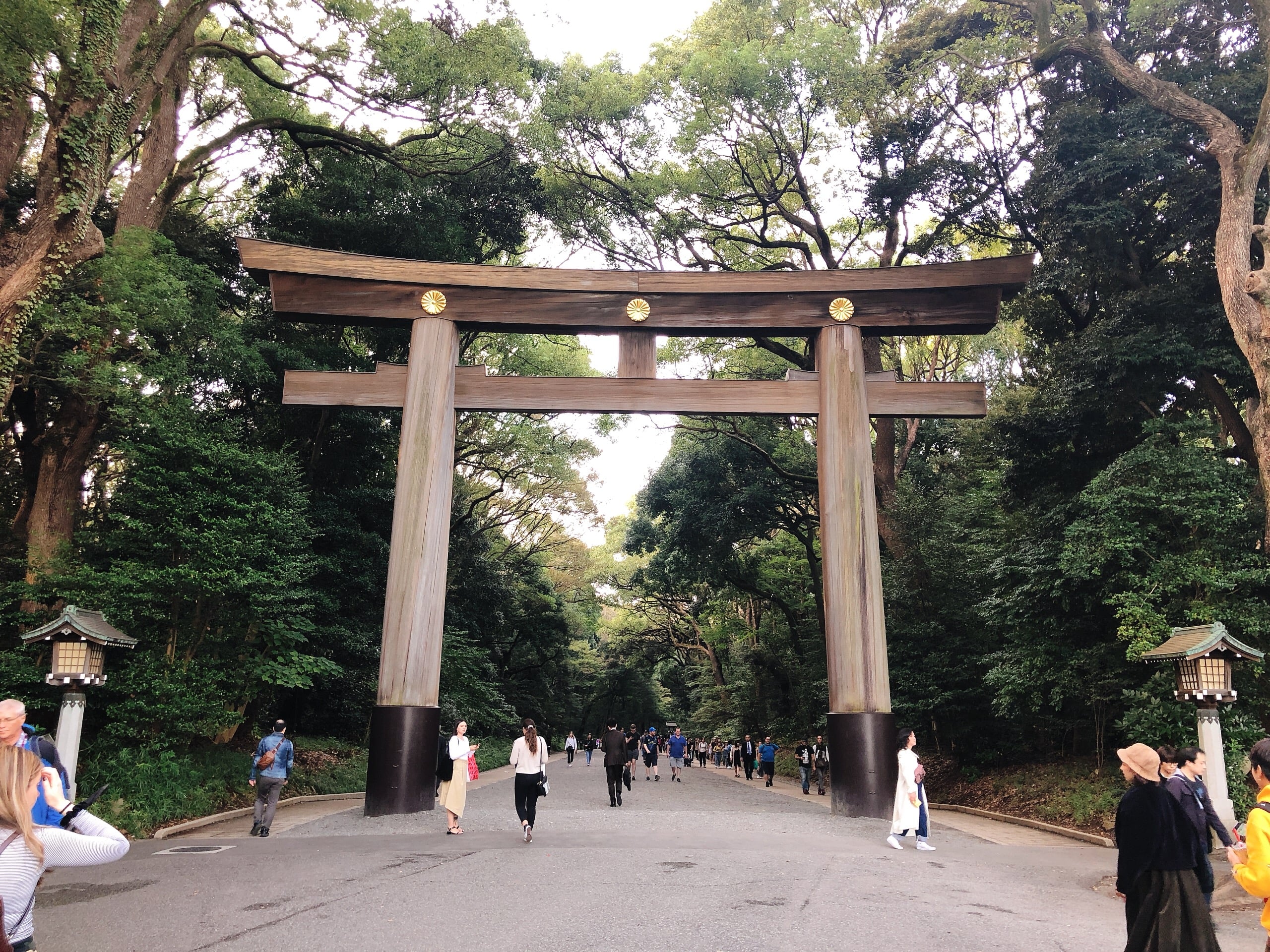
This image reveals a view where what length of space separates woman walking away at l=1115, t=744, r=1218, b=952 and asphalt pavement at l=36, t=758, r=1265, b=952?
52.4 inches

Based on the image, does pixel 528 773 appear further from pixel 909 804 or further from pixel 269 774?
pixel 909 804

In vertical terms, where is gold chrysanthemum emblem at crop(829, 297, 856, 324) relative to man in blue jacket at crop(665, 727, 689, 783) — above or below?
above

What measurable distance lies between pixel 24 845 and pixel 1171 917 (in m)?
4.88

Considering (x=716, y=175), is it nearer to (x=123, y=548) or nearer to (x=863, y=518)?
(x=863, y=518)

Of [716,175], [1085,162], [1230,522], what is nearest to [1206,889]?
[1230,522]

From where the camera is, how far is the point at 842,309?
1301 centimetres

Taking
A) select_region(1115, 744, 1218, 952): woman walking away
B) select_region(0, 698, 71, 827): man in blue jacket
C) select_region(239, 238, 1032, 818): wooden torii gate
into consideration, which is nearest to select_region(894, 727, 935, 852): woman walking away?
select_region(239, 238, 1032, 818): wooden torii gate

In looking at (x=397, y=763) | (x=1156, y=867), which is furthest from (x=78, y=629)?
(x=1156, y=867)

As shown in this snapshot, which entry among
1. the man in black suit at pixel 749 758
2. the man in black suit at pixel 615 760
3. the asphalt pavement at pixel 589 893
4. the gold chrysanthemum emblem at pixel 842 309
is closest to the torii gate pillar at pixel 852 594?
the gold chrysanthemum emblem at pixel 842 309

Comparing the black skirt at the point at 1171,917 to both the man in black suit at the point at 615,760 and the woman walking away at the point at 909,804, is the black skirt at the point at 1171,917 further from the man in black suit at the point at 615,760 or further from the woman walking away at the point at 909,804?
the man in black suit at the point at 615,760

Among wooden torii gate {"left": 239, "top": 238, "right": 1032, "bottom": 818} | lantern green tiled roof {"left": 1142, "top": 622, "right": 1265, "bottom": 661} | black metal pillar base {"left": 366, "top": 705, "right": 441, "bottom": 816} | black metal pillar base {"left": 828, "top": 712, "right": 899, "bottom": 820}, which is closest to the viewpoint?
lantern green tiled roof {"left": 1142, "top": 622, "right": 1265, "bottom": 661}

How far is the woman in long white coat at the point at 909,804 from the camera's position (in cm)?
942

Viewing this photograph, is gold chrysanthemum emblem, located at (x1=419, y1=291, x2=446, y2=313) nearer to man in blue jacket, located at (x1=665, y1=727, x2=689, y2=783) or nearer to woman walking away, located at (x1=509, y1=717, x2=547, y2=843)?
woman walking away, located at (x1=509, y1=717, x2=547, y2=843)

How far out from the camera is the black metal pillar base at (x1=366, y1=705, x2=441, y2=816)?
10.9 metres
